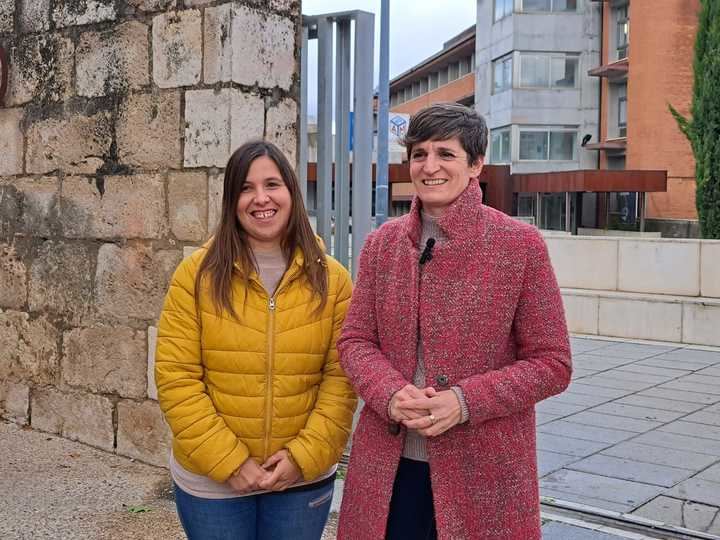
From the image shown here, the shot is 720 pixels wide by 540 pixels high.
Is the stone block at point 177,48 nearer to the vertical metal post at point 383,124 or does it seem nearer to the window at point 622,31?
the vertical metal post at point 383,124

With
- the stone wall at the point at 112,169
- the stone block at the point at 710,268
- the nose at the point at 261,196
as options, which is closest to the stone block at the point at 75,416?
the stone wall at the point at 112,169

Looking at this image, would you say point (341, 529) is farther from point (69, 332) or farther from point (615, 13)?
point (615, 13)

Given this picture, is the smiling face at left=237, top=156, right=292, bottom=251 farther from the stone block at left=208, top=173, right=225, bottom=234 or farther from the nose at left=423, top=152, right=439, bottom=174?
the stone block at left=208, top=173, right=225, bottom=234

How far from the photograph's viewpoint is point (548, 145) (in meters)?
37.8

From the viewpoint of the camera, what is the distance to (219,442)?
257 centimetres

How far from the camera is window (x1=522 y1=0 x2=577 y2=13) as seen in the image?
3678cm

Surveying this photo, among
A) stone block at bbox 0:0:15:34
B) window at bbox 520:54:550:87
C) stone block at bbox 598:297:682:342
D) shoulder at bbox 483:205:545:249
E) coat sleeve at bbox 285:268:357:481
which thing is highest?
window at bbox 520:54:550:87

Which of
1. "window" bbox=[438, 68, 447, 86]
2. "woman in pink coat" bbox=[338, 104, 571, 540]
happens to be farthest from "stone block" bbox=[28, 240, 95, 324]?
"window" bbox=[438, 68, 447, 86]

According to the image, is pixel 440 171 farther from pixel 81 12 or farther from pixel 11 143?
pixel 11 143

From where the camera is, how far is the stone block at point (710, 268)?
1119 cm

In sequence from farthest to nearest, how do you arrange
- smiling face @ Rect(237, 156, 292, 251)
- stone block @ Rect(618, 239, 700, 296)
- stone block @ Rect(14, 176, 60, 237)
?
1. stone block @ Rect(618, 239, 700, 296)
2. stone block @ Rect(14, 176, 60, 237)
3. smiling face @ Rect(237, 156, 292, 251)

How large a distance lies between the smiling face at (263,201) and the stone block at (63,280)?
309 cm

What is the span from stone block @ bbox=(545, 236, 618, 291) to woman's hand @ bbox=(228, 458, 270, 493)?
32.0 ft

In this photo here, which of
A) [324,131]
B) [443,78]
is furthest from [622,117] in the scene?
[324,131]
